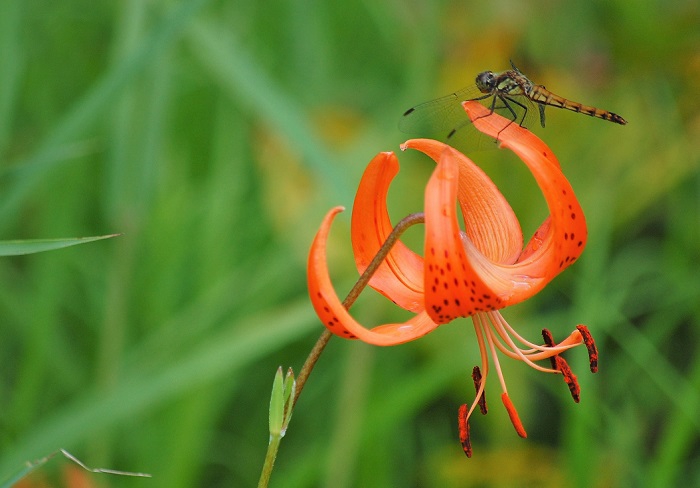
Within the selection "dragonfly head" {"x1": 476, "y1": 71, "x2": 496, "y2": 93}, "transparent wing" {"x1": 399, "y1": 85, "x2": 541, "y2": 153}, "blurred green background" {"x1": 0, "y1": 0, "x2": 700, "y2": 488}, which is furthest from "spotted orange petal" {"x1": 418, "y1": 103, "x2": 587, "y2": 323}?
"blurred green background" {"x1": 0, "y1": 0, "x2": 700, "y2": 488}

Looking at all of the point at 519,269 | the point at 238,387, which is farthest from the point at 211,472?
the point at 519,269

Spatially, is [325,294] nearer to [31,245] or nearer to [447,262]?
[447,262]

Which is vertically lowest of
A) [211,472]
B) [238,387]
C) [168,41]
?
[211,472]

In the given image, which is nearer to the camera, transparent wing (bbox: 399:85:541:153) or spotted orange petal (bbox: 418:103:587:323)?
spotted orange petal (bbox: 418:103:587:323)

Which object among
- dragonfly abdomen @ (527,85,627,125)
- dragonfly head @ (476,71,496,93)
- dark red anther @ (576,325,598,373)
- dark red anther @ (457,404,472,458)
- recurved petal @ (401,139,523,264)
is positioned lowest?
dark red anther @ (457,404,472,458)

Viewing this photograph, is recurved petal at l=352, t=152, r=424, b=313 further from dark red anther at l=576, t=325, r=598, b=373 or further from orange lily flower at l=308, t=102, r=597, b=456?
dark red anther at l=576, t=325, r=598, b=373

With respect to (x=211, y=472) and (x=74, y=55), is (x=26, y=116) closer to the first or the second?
(x=74, y=55)

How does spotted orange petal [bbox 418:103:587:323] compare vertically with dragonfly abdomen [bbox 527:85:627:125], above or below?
below

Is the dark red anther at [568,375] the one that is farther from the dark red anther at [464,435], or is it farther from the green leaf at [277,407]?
the green leaf at [277,407]
